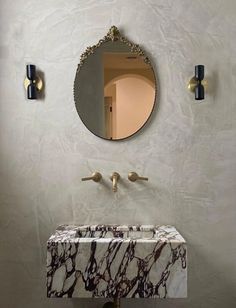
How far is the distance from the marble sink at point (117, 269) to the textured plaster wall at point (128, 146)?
16.1 inches

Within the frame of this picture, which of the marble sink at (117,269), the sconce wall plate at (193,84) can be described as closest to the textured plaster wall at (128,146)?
the sconce wall plate at (193,84)

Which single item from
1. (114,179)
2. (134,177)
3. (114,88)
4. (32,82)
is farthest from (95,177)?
(32,82)

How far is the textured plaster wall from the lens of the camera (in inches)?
79.0

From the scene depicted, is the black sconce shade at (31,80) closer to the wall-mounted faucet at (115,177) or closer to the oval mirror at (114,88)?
the oval mirror at (114,88)

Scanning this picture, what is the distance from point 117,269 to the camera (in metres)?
1.62

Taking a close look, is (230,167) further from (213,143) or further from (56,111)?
(56,111)

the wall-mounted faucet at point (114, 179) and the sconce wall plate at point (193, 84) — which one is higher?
the sconce wall plate at point (193, 84)

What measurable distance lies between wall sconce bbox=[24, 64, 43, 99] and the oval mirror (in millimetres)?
223

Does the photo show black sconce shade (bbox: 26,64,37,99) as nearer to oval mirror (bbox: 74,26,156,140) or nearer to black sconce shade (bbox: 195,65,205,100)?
oval mirror (bbox: 74,26,156,140)

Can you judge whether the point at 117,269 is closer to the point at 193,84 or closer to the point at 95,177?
the point at 95,177

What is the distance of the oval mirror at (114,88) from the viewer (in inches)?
78.1

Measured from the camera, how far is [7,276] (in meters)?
2.07

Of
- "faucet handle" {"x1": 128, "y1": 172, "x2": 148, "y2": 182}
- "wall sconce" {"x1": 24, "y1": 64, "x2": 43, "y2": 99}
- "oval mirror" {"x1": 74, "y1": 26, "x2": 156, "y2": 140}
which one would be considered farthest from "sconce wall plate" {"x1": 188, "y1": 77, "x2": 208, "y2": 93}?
"wall sconce" {"x1": 24, "y1": 64, "x2": 43, "y2": 99}

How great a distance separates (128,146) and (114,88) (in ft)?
1.16
